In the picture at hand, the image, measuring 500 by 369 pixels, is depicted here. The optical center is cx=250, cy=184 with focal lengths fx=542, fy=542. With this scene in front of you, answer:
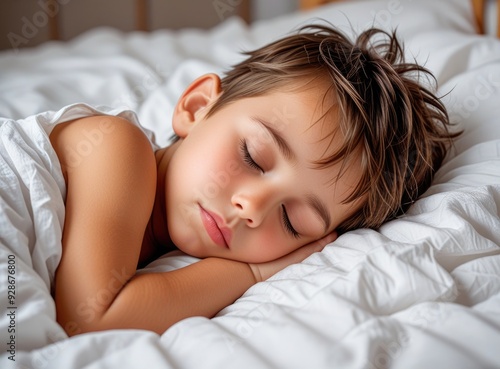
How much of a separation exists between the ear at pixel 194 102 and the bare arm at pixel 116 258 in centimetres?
13

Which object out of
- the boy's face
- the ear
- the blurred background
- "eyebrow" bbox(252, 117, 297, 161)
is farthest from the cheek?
the blurred background

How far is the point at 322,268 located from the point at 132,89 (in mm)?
805

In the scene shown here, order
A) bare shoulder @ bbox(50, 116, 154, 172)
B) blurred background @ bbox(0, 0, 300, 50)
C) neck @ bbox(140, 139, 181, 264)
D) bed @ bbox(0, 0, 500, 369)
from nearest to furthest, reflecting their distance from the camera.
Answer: bed @ bbox(0, 0, 500, 369), bare shoulder @ bbox(50, 116, 154, 172), neck @ bbox(140, 139, 181, 264), blurred background @ bbox(0, 0, 300, 50)

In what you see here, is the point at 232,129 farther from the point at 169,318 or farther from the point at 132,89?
the point at 132,89

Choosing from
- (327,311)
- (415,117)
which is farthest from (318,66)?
(327,311)

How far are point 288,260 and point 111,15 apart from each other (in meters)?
1.52

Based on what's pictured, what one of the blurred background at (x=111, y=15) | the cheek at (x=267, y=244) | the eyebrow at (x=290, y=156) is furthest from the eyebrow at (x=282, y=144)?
the blurred background at (x=111, y=15)

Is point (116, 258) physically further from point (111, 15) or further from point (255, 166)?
point (111, 15)

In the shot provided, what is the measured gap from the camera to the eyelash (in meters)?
0.78

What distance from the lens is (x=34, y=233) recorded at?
2.22ft

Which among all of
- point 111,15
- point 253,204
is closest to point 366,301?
point 253,204

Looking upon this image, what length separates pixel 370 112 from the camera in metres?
0.85

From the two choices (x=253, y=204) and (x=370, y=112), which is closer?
(x=253, y=204)

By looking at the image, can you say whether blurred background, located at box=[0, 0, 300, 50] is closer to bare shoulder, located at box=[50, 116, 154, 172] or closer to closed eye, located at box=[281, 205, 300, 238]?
bare shoulder, located at box=[50, 116, 154, 172]
